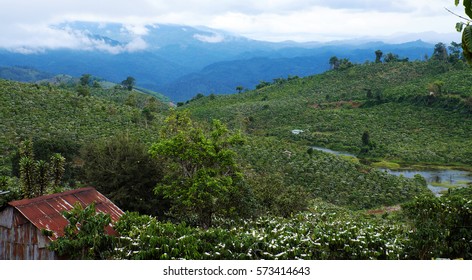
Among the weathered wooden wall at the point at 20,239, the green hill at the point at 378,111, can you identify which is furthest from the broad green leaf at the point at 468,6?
the green hill at the point at 378,111

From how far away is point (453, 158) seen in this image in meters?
52.4

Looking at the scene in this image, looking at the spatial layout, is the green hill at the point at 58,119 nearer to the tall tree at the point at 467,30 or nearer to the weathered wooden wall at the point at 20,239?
the weathered wooden wall at the point at 20,239

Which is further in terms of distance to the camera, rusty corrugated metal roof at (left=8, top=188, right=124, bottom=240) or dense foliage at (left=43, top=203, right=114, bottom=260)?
rusty corrugated metal roof at (left=8, top=188, right=124, bottom=240)

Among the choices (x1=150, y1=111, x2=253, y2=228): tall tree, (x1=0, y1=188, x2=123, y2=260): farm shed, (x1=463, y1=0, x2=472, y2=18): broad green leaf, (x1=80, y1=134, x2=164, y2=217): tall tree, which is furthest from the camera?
(x1=80, y1=134, x2=164, y2=217): tall tree

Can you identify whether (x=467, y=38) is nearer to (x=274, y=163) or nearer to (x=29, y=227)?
(x=29, y=227)

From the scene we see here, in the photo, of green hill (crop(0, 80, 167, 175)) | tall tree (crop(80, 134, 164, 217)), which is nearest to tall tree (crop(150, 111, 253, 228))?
tall tree (crop(80, 134, 164, 217))

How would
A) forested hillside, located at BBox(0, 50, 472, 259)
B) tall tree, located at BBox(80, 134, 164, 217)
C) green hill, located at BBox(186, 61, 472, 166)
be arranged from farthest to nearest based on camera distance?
1. green hill, located at BBox(186, 61, 472, 166)
2. tall tree, located at BBox(80, 134, 164, 217)
3. forested hillside, located at BBox(0, 50, 472, 259)

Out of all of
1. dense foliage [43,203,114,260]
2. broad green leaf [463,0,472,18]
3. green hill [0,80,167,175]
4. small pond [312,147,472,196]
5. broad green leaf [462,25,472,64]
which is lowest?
small pond [312,147,472,196]

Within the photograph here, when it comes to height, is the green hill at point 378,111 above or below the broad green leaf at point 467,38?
below

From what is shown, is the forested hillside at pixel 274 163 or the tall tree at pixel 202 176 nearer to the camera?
the forested hillside at pixel 274 163

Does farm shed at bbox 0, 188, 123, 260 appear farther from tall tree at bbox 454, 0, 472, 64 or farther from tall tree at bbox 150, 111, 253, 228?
tall tree at bbox 454, 0, 472, 64

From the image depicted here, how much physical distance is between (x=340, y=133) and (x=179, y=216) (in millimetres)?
48968
